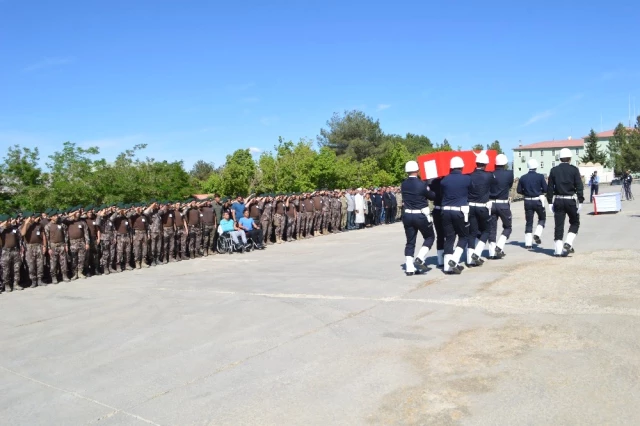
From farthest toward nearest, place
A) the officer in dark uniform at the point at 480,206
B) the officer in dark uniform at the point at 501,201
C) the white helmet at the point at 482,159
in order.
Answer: the officer in dark uniform at the point at 501,201 < the white helmet at the point at 482,159 < the officer in dark uniform at the point at 480,206

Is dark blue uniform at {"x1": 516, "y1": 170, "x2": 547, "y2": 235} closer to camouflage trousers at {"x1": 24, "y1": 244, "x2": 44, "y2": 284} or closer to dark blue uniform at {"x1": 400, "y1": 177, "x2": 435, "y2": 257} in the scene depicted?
dark blue uniform at {"x1": 400, "y1": 177, "x2": 435, "y2": 257}

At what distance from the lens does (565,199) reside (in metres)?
11.0

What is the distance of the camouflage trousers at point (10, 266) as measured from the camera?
1221 centimetres

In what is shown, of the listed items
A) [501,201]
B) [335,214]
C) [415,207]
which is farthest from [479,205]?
[335,214]

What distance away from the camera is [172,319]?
7988mm

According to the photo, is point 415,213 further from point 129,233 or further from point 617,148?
point 617,148

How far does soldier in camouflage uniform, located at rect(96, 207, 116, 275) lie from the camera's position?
1404 cm

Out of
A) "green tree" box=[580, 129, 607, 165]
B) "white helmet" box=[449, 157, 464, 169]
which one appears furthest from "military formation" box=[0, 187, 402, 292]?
"green tree" box=[580, 129, 607, 165]

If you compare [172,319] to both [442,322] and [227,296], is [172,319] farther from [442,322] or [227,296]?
[442,322]

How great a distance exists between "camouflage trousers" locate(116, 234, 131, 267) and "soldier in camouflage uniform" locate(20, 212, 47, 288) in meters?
1.85

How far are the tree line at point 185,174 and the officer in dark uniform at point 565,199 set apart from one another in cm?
2013

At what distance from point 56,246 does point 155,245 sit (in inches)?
110

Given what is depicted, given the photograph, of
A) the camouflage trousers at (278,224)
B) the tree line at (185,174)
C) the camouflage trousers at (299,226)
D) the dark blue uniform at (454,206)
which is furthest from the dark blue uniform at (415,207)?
the tree line at (185,174)

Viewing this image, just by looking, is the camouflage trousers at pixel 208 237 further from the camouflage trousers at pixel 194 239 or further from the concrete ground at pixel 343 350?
the concrete ground at pixel 343 350
